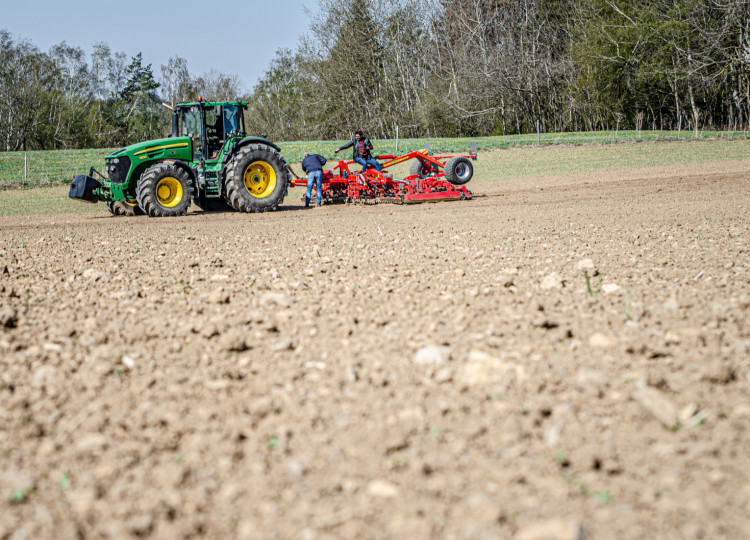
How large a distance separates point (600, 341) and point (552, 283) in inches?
56.7

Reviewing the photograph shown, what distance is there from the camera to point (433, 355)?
3447 millimetres

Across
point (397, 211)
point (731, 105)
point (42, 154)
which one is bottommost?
point (397, 211)

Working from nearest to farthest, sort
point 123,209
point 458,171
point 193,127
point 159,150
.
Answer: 1. point 159,150
2. point 193,127
3. point 123,209
4. point 458,171

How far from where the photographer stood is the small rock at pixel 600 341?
139 inches

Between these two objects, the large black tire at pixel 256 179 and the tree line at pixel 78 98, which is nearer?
the large black tire at pixel 256 179

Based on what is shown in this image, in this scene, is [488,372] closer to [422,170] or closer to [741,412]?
[741,412]

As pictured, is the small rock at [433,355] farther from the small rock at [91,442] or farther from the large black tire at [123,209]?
the large black tire at [123,209]

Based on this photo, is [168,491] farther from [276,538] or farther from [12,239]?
[12,239]

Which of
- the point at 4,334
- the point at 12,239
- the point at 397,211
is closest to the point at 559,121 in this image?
the point at 397,211

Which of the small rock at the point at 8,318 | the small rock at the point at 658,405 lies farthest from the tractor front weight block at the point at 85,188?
the small rock at the point at 658,405

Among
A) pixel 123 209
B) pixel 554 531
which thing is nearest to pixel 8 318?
pixel 554 531

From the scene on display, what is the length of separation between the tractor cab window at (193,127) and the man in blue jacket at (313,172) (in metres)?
2.30

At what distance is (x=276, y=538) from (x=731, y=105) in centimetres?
5089

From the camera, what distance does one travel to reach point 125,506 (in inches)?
88.7
